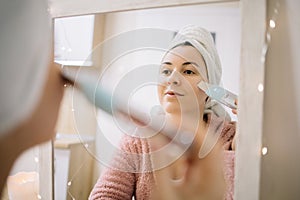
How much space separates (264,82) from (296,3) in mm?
159

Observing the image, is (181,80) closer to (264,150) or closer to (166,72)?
(166,72)

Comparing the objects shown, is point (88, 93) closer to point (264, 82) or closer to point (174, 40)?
point (174, 40)

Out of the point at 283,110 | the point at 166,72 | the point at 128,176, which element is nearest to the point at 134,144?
the point at 128,176

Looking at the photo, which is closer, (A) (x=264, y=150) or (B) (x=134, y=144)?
(A) (x=264, y=150)

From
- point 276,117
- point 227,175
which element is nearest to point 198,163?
point 227,175

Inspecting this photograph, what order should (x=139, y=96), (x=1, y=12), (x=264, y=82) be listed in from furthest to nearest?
1. (x=139, y=96)
2. (x=264, y=82)
3. (x=1, y=12)

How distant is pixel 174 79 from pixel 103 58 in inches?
7.7

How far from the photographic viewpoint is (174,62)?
622mm

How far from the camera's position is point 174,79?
2.04ft

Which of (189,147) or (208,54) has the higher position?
(208,54)

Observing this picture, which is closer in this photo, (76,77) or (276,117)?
(276,117)

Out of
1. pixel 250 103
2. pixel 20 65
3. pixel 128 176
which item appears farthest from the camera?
pixel 128 176

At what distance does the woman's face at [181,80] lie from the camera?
596 millimetres

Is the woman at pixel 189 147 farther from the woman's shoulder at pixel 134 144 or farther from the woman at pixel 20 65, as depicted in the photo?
the woman at pixel 20 65
